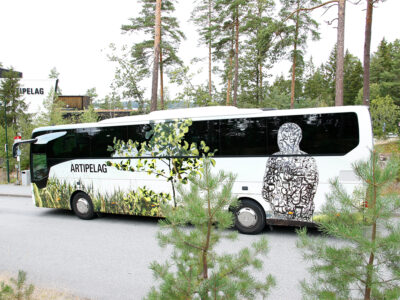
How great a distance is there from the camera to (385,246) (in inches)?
88.2

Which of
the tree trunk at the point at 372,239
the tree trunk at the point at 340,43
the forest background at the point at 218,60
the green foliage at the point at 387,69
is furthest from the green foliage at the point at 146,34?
the green foliage at the point at 387,69

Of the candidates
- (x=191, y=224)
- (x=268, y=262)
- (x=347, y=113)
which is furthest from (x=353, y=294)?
(x=347, y=113)

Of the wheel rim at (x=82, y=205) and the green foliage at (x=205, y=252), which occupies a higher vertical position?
the green foliage at (x=205, y=252)

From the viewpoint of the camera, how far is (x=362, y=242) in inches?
90.0

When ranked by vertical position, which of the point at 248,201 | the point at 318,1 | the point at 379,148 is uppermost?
the point at 318,1

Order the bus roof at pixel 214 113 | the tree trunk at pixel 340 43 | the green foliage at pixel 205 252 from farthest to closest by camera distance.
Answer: the tree trunk at pixel 340 43 → the bus roof at pixel 214 113 → the green foliage at pixel 205 252

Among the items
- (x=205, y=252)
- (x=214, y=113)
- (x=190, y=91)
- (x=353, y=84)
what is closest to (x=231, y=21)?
(x=190, y=91)

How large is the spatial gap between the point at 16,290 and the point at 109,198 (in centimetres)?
655

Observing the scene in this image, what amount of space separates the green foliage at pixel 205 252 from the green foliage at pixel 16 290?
1791 mm

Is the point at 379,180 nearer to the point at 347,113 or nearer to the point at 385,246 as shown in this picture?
the point at 385,246

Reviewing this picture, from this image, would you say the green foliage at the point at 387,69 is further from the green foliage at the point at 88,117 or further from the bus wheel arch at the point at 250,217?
the bus wheel arch at the point at 250,217

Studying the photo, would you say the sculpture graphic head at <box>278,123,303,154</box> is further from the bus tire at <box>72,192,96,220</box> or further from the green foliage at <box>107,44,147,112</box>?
the green foliage at <box>107,44,147,112</box>

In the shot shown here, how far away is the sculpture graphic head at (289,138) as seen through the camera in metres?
7.57

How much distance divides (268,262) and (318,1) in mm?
22569
